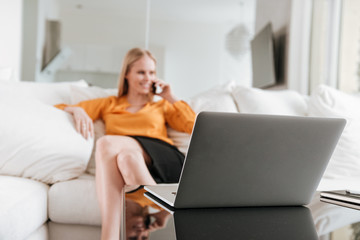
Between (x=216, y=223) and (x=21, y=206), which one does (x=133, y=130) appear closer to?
(x=21, y=206)

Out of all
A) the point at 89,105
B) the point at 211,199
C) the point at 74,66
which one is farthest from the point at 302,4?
the point at 211,199

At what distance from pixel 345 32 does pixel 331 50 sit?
0.21 metres

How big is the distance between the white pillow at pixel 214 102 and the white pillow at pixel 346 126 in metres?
0.42

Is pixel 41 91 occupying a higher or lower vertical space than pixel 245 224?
higher

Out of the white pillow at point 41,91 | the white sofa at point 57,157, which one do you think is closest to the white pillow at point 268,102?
the white sofa at point 57,157

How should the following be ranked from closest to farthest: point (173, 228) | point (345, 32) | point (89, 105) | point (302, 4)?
point (173, 228), point (89, 105), point (345, 32), point (302, 4)

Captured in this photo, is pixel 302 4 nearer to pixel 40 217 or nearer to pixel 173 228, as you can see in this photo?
pixel 40 217

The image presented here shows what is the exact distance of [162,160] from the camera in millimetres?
1681

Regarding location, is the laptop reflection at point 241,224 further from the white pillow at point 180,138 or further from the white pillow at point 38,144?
the white pillow at point 180,138

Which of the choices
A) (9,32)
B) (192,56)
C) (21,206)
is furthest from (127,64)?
(192,56)

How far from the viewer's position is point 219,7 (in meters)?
7.09

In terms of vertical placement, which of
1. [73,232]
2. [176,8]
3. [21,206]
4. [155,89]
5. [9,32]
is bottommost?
[73,232]

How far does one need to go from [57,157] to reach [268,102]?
108 centimetres

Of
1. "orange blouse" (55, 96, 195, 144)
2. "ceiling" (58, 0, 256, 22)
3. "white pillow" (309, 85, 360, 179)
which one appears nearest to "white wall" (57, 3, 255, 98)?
"ceiling" (58, 0, 256, 22)
